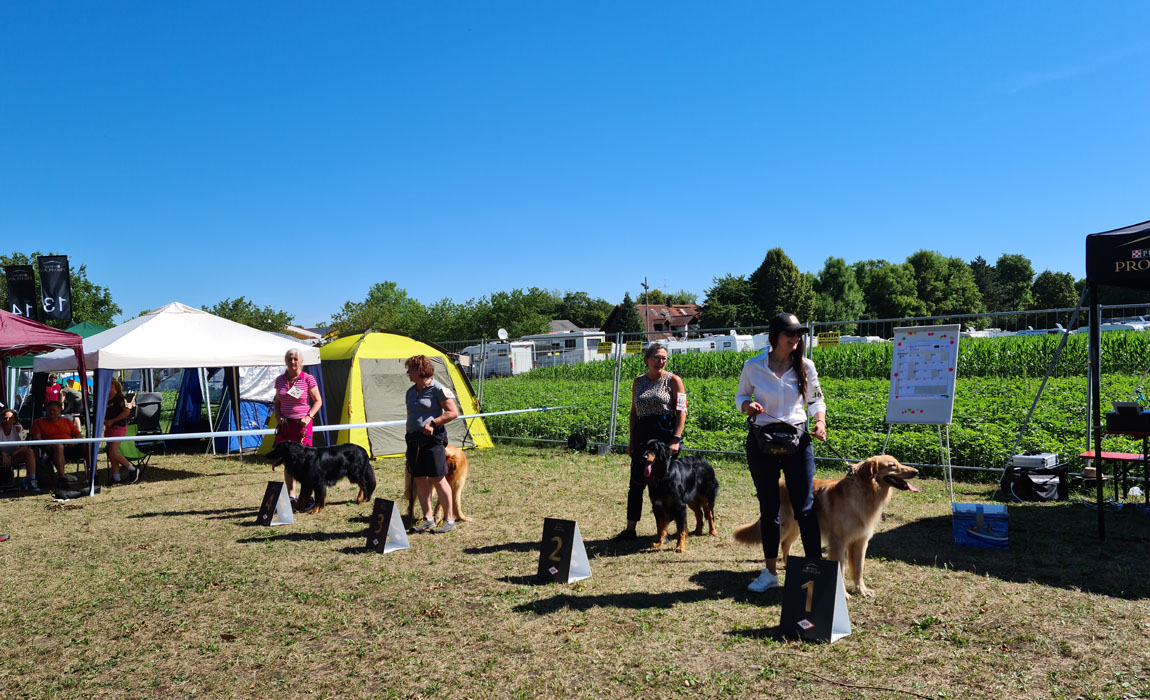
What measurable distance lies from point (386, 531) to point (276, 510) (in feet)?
6.34

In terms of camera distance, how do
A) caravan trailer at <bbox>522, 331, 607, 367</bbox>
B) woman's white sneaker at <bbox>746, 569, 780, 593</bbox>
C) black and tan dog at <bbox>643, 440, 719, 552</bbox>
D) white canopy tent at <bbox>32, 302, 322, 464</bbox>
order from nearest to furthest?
1. woman's white sneaker at <bbox>746, 569, 780, 593</bbox>
2. black and tan dog at <bbox>643, 440, 719, 552</bbox>
3. white canopy tent at <bbox>32, 302, 322, 464</bbox>
4. caravan trailer at <bbox>522, 331, 607, 367</bbox>

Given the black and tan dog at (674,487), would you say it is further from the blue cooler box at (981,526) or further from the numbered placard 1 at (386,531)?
the numbered placard 1 at (386,531)

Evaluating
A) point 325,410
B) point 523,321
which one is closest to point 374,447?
point 325,410

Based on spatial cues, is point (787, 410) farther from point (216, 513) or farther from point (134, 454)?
point (134, 454)

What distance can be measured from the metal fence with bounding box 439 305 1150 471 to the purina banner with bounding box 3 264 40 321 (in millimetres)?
11860

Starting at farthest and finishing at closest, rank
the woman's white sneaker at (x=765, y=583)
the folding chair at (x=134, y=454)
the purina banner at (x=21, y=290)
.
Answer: the purina banner at (x=21, y=290) → the folding chair at (x=134, y=454) → the woman's white sneaker at (x=765, y=583)

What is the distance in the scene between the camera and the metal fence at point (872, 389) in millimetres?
8977

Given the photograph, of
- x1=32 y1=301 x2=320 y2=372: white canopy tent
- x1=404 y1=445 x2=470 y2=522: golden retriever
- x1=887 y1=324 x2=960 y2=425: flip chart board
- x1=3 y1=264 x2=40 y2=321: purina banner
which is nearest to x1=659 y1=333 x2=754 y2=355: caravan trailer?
x1=32 y1=301 x2=320 y2=372: white canopy tent

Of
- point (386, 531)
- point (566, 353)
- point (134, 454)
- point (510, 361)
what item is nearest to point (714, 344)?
point (510, 361)

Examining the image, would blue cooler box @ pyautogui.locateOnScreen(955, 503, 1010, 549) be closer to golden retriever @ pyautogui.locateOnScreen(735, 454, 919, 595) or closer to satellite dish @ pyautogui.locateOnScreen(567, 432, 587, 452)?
golden retriever @ pyautogui.locateOnScreen(735, 454, 919, 595)

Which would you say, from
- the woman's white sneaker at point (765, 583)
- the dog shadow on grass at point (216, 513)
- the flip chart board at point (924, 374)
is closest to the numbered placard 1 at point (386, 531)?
the dog shadow on grass at point (216, 513)

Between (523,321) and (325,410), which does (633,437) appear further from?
(523,321)

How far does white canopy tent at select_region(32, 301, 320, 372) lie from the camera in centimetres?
983

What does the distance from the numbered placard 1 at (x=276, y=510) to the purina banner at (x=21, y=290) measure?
15927mm
